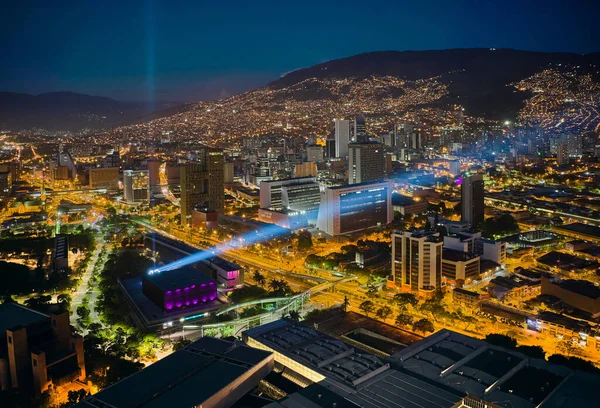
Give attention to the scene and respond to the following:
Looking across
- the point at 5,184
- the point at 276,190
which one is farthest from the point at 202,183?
the point at 5,184

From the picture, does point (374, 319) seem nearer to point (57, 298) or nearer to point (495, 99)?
point (57, 298)

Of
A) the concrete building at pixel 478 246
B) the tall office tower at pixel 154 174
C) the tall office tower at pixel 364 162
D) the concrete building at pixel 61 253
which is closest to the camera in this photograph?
the concrete building at pixel 61 253

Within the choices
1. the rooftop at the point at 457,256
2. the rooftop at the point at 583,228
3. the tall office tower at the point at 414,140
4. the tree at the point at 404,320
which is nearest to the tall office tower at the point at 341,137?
the tall office tower at the point at 414,140

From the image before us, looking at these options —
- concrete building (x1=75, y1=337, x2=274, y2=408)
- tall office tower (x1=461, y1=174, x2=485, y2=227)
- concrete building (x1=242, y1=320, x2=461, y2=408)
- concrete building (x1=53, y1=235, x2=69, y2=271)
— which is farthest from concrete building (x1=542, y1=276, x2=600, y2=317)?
concrete building (x1=53, y1=235, x2=69, y2=271)

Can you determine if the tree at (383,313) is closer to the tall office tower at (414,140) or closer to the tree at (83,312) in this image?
the tree at (83,312)

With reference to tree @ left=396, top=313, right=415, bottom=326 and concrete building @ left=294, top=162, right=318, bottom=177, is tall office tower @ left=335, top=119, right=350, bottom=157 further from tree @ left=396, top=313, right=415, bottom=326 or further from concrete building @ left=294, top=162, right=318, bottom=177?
tree @ left=396, top=313, right=415, bottom=326

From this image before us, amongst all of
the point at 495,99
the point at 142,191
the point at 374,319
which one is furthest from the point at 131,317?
the point at 495,99
